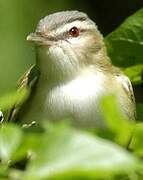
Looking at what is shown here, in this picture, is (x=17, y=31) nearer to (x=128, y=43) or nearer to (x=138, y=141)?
(x=128, y=43)

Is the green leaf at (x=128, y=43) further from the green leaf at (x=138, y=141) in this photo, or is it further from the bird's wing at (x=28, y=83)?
the green leaf at (x=138, y=141)

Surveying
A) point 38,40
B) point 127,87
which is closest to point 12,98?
point 38,40

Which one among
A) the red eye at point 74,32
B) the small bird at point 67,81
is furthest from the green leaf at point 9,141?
the red eye at point 74,32

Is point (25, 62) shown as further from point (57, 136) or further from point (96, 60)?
point (57, 136)

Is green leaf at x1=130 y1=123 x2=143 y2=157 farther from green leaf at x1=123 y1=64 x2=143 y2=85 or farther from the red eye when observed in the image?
the red eye

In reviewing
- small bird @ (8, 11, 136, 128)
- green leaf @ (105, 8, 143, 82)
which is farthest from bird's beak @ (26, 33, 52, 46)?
green leaf @ (105, 8, 143, 82)

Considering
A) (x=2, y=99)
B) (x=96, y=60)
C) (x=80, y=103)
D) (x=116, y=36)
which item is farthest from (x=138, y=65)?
(x=2, y=99)
